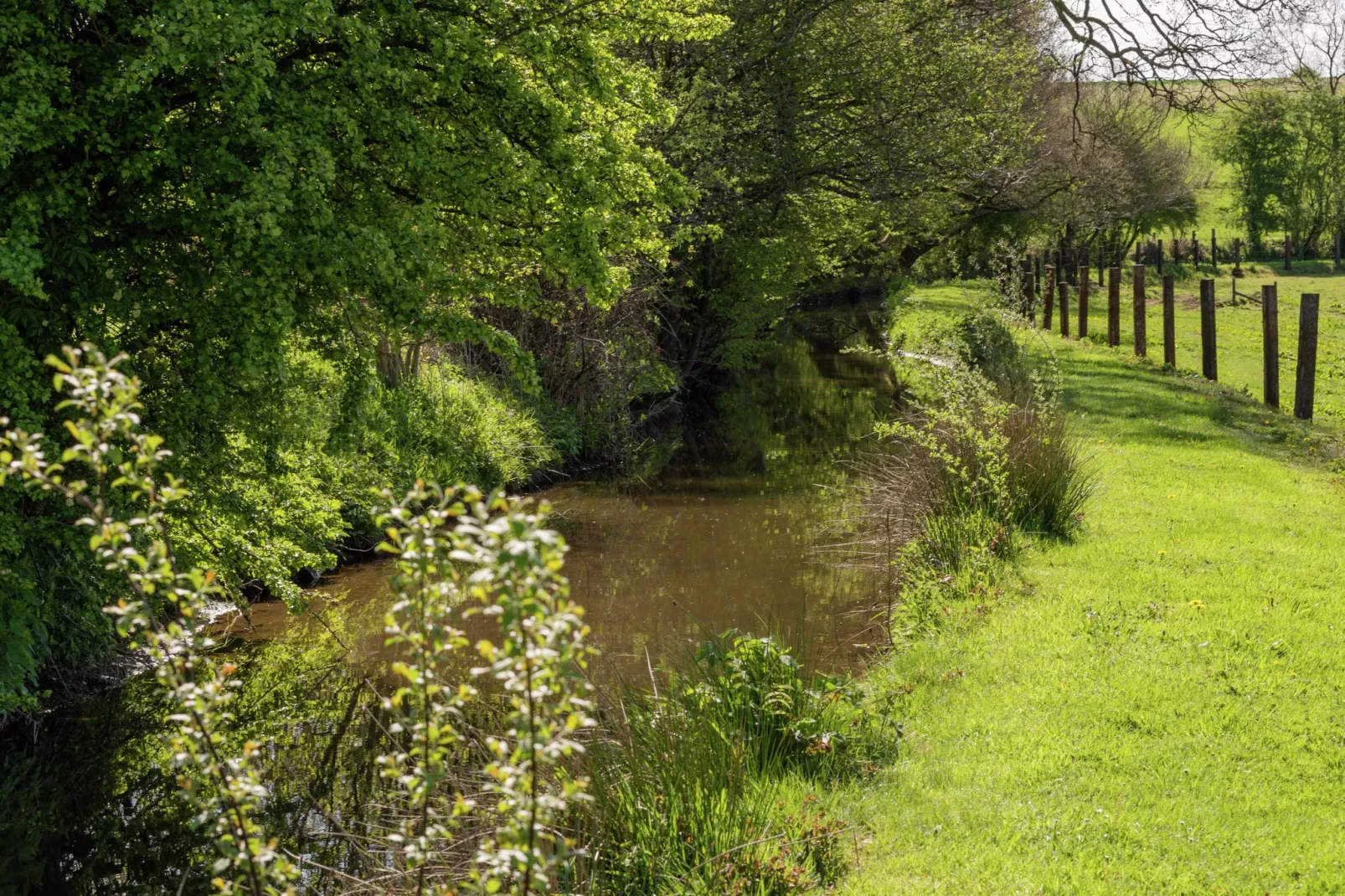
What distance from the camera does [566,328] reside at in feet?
64.1

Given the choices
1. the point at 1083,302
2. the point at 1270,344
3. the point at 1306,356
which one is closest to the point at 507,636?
the point at 1306,356

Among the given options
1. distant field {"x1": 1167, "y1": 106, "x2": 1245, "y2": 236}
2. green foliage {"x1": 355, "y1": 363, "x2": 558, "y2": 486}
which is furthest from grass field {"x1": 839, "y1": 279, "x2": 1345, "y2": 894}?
distant field {"x1": 1167, "y1": 106, "x2": 1245, "y2": 236}

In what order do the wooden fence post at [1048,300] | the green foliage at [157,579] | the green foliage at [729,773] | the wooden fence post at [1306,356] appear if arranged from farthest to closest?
1. the wooden fence post at [1048,300]
2. the wooden fence post at [1306,356]
3. the green foliage at [729,773]
4. the green foliage at [157,579]

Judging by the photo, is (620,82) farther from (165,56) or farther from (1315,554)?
(1315,554)

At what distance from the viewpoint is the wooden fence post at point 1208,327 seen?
1809 centimetres

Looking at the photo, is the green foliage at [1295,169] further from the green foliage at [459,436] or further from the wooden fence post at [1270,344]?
the green foliage at [459,436]

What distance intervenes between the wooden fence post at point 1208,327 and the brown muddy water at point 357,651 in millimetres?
6290

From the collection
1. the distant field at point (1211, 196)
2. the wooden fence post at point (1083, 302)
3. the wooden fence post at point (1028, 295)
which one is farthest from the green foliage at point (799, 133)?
the distant field at point (1211, 196)

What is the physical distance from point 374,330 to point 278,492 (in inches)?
77.6

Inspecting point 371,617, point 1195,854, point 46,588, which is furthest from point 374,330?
point 1195,854

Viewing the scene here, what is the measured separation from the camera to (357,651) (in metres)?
11.2

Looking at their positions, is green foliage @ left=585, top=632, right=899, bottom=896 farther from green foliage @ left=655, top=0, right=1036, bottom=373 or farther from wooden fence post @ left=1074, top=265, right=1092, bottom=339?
wooden fence post @ left=1074, top=265, right=1092, bottom=339

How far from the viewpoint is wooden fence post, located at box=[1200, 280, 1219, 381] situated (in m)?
18.1

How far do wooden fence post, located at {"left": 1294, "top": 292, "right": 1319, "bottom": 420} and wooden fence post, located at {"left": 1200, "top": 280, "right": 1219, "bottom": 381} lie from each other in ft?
8.91
